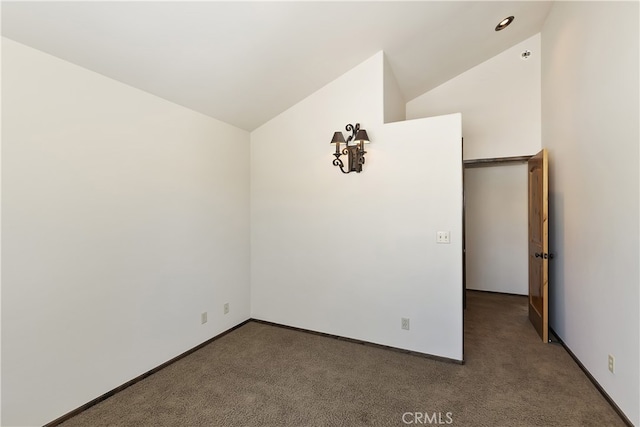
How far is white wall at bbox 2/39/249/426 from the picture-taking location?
69.1 inches

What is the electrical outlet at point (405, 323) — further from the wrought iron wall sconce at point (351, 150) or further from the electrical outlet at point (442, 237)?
the wrought iron wall sconce at point (351, 150)

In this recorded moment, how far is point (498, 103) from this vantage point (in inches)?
154

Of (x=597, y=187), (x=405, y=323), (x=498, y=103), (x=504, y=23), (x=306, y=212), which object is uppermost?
(x=504, y=23)

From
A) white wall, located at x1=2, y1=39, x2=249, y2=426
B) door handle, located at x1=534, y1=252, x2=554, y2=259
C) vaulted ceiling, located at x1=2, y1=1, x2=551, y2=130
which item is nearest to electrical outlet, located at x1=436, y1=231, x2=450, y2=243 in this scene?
door handle, located at x1=534, y1=252, x2=554, y2=259

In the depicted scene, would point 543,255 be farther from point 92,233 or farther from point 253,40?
point 92,233

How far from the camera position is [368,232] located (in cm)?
304

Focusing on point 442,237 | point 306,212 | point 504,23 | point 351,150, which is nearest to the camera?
point 442,237

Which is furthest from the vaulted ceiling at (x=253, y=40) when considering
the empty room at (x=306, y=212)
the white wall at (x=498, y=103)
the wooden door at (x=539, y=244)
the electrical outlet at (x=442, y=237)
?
the electrical outlet at (x=442, y=237)

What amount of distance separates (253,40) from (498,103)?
326 cm

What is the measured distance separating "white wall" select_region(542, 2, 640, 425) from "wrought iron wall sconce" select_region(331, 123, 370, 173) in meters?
1.79

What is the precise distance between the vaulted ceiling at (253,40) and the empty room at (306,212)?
2 centimetres

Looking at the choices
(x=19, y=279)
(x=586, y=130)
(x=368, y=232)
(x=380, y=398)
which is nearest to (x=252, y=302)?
(x=368, y=232)

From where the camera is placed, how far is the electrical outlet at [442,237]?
2703mm

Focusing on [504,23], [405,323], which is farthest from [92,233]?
[504,23]
